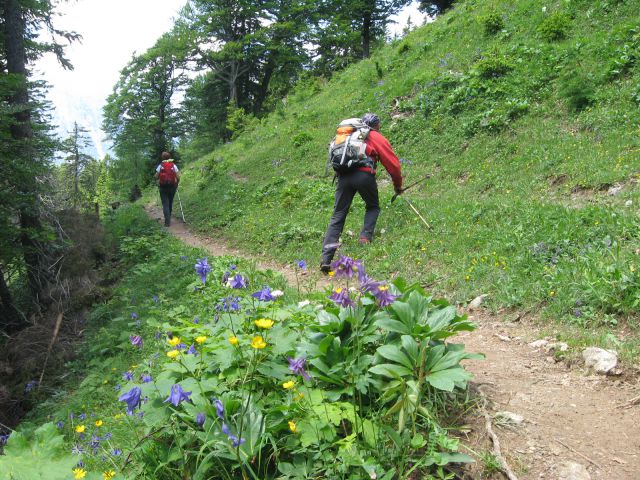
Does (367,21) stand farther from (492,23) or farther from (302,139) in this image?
(492,23)

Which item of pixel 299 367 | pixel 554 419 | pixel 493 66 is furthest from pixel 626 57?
pixel 299 367

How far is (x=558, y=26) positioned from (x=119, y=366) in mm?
13565

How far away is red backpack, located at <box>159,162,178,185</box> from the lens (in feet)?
55.5

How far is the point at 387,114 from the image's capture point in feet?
50.8

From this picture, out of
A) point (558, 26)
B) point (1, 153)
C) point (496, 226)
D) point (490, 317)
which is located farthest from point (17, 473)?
point (558, 26)

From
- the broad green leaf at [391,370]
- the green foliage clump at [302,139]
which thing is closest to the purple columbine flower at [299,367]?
the broad green leaf at [391,370]

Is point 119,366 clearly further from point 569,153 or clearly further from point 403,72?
point 403,72

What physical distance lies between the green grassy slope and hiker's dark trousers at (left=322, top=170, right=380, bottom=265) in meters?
0.78

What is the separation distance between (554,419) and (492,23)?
15.4 metres

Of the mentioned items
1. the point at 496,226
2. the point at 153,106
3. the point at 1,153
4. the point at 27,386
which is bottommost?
the point at 27,386

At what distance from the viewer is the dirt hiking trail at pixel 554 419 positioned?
245 cm

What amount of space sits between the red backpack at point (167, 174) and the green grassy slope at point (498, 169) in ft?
5.66

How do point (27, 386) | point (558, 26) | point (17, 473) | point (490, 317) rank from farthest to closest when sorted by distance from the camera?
point (558, 26), point (27, 386), point (490, 317), point (17, 473)

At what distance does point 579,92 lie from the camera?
9.86 metres
